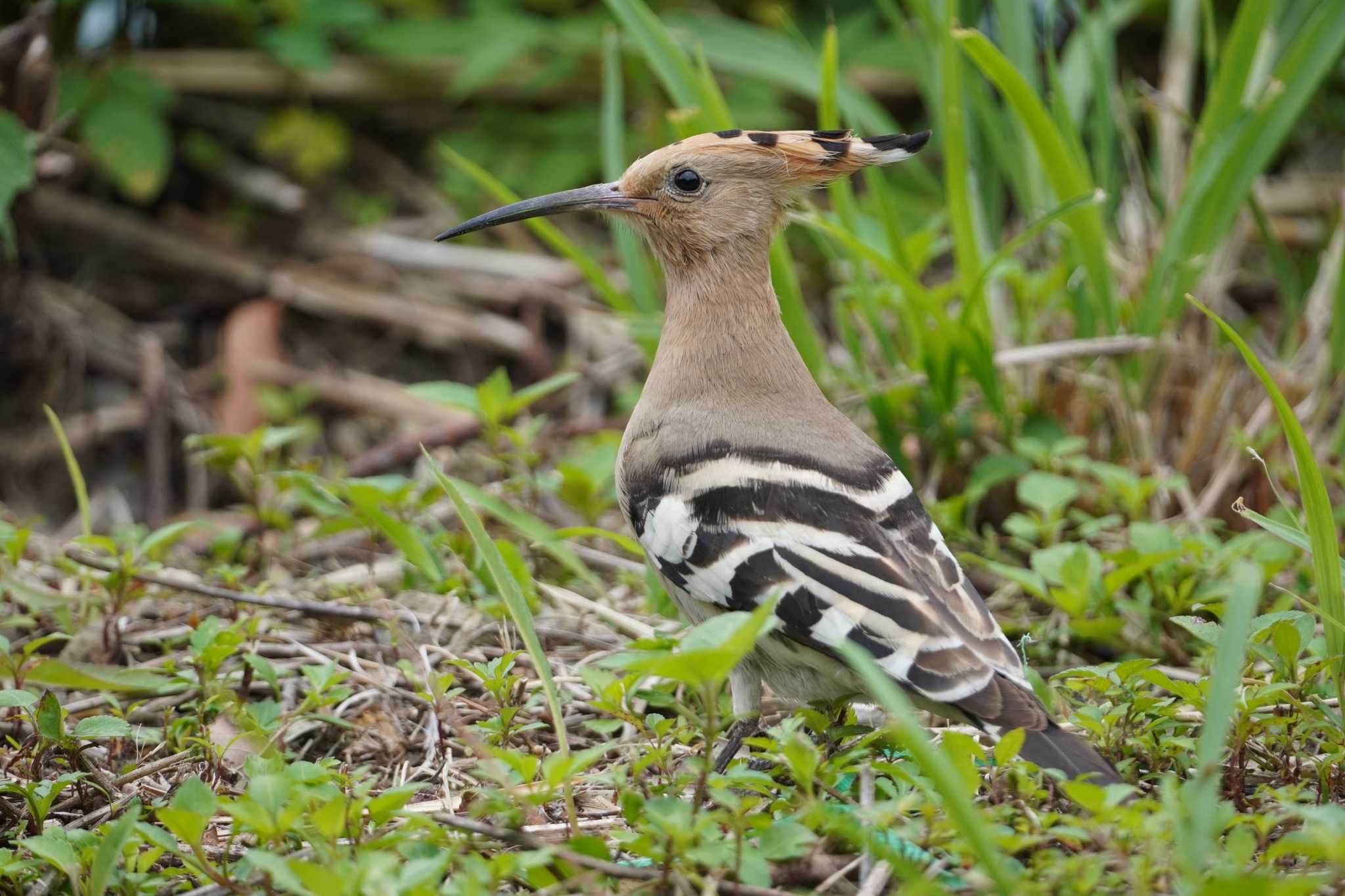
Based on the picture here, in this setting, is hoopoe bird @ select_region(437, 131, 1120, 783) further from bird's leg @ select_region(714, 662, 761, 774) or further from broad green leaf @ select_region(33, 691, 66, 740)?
broad green leaf @ select_region(33, 691, 66, 740)

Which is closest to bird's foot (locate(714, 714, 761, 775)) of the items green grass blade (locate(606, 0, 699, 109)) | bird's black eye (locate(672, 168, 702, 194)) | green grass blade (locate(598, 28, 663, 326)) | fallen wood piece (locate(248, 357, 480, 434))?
bird's black eye (locate(672, 168, 702, 194))

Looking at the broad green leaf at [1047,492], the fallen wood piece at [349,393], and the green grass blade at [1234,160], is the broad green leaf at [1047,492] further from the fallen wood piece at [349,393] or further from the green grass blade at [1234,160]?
the fallen wood piece at [349,393]

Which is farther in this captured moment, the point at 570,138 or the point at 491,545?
the point at 570,138

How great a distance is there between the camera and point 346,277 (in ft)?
13.4

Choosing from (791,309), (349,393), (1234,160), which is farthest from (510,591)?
(349,393)

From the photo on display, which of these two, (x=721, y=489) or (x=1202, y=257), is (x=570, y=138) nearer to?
(x=1202, y=257)

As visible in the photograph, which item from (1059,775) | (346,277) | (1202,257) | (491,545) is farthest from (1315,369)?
(346,277)

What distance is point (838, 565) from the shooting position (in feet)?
5.77

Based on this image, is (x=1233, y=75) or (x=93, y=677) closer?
(x=93, y=677)

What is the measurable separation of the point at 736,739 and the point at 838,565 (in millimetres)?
299

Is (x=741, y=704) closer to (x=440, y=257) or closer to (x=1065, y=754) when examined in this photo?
(x=1065, y=754)

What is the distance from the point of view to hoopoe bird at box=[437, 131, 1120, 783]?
165 cm

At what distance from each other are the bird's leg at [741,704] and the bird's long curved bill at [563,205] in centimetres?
86

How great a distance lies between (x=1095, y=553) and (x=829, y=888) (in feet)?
2.81
